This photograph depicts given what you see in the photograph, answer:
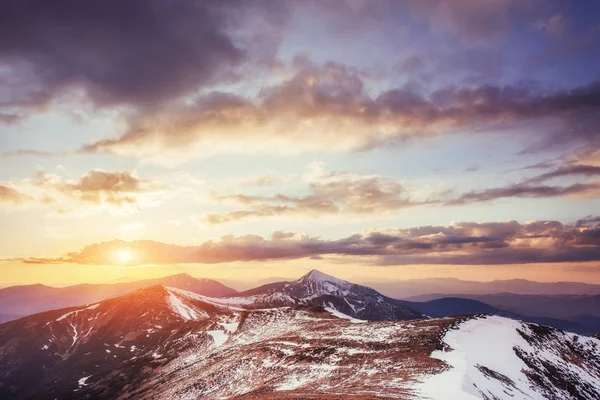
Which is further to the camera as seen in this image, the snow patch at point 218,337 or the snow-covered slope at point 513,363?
the snow patch at point 218,337

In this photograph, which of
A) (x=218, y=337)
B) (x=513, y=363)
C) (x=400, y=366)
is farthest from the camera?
(x=218, y=337)

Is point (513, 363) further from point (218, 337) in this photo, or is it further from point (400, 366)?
point (218, 337)

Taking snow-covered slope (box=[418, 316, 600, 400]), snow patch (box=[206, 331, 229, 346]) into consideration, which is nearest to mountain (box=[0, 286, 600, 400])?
snow-covered slope (box=[418, 316, 600, 400])

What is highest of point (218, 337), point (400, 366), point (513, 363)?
point (400, 366)

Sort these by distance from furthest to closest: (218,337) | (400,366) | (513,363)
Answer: (218,337) → (513,363) → (400,366)

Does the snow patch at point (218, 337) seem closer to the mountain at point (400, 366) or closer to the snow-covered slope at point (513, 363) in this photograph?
the mountain at point (400, 366)

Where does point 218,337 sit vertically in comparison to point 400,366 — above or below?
below

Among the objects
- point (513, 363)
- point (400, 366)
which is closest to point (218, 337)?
point (400, 366)

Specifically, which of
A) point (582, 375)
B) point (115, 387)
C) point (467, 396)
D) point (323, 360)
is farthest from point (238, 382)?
point (115, 387)

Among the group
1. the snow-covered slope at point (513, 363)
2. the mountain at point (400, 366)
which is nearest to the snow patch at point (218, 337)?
the mountain at point (400, 366)

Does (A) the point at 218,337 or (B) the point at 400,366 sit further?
(A) the point at 218,337

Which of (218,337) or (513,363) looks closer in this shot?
(513,363)

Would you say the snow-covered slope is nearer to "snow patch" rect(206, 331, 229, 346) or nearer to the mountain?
the mountain

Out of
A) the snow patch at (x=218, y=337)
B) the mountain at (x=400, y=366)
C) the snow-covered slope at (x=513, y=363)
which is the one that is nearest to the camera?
the snow-covered slope at (x=513, y=363)
